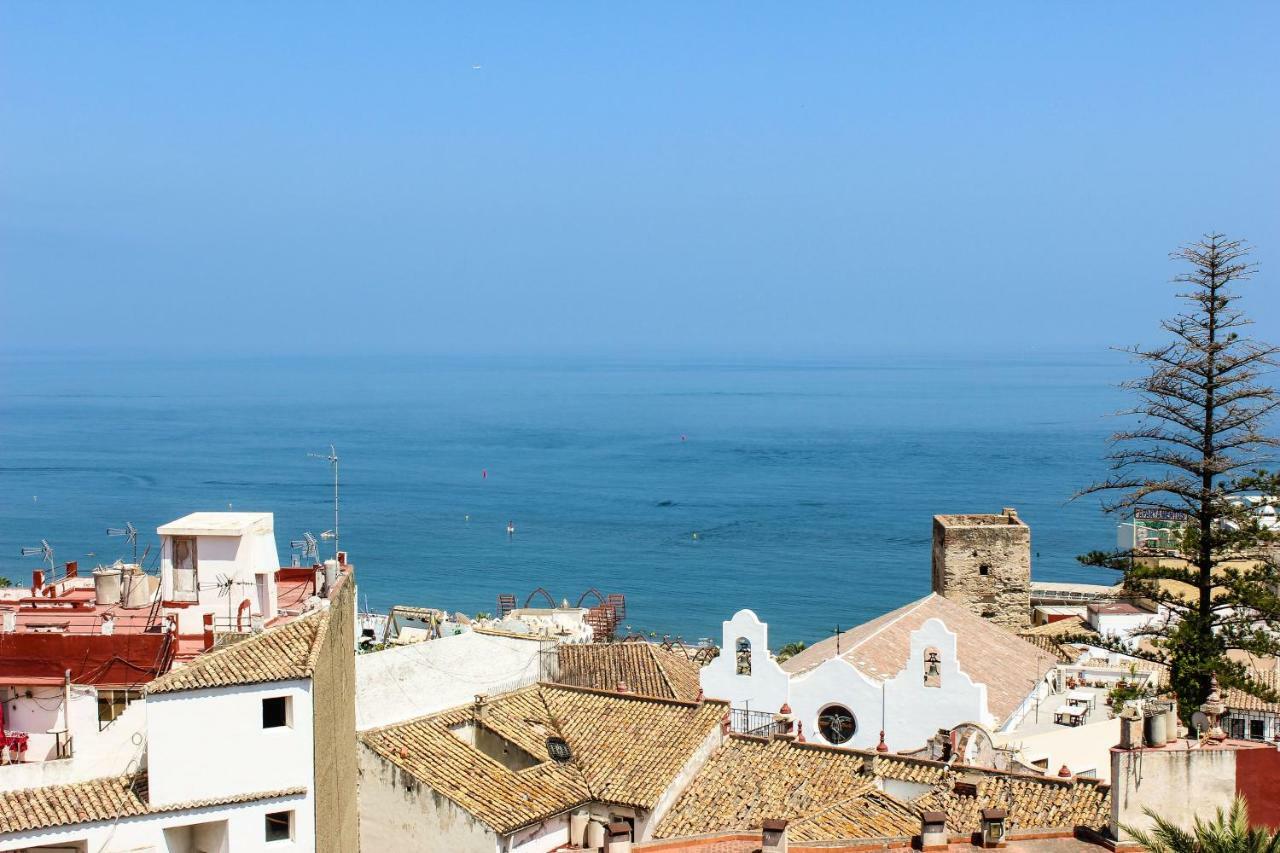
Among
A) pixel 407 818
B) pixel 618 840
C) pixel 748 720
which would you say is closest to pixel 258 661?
pixel 407 818

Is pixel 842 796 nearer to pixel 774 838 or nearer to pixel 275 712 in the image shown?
pixel 774 838

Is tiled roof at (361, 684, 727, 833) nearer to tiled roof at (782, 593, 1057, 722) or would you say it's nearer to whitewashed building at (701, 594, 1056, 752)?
whitewashed building at (701, 594, 1056, 752)

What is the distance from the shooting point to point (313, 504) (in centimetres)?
9969

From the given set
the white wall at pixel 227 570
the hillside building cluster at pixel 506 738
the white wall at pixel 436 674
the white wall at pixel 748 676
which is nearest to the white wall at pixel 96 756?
the hillside building cluster at pixel 506 738

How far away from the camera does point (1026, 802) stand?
18516mm

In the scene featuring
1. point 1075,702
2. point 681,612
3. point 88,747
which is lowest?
point 681,612

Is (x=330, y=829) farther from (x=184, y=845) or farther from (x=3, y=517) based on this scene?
(x=3, y=517)

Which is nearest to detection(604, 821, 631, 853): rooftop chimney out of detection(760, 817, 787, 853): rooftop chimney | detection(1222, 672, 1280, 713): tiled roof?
detection(760, 817, 787, 853): rooftop chimney

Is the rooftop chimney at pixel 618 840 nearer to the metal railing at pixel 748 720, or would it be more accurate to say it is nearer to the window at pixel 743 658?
the metal railing at pixel 748 720

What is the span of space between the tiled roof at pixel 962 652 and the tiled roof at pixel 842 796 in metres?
6.43

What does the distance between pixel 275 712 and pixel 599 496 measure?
96.3 meters

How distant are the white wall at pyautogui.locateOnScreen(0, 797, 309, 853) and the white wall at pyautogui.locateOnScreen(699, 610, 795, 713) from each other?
1115 cm

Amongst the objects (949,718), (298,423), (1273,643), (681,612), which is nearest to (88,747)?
(949,718)

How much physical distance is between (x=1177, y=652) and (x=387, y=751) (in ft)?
42.4
